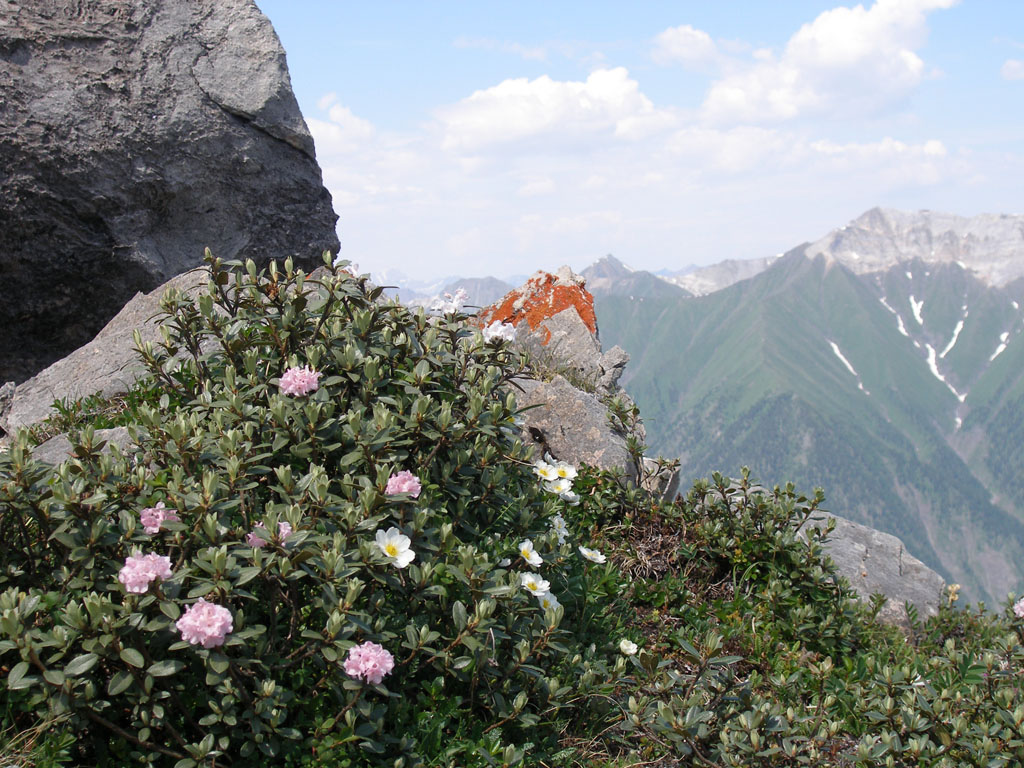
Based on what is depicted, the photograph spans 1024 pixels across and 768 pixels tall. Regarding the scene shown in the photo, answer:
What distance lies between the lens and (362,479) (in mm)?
3432

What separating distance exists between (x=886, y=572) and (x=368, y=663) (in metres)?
8.20

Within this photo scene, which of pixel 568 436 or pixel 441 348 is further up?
pixel 441 348

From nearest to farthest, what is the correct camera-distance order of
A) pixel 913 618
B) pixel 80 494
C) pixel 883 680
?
pixel 80 494
pixel 883 680
pixel 913 618

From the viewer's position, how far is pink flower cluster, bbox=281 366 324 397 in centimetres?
384

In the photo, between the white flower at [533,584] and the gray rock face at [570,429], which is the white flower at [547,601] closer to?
the white flower at [533,584]

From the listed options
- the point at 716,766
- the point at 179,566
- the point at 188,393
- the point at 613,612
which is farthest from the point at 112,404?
the point at 716,766

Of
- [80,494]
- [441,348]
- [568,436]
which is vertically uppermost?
[441,348]

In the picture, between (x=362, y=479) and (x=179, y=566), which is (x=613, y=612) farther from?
(x=179, y=566)

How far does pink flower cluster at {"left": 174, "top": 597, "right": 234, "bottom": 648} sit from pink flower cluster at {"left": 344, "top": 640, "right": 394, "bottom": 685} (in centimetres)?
48

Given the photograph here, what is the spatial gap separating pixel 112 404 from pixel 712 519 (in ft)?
16.7

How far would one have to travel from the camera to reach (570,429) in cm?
713

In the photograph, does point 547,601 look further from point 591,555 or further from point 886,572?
point 886,572

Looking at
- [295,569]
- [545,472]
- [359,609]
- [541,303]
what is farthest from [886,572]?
[295,569]

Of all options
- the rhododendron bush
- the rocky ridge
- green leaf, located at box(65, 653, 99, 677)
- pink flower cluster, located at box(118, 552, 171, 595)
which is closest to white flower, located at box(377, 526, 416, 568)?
the rhododendron bush
